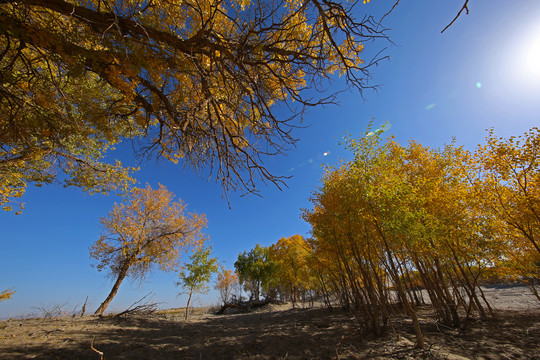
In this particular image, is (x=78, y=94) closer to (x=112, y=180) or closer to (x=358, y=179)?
(x=112, y=180)

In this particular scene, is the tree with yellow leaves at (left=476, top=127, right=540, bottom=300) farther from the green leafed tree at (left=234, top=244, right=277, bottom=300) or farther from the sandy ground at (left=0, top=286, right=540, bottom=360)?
the green leafed tree at (left=234, top=244, right=277, bottom=300)

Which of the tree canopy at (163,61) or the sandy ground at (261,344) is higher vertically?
the tree canopy at (163,61)

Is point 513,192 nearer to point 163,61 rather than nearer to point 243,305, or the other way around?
point 163,61

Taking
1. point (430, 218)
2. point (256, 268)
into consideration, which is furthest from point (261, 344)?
point (256, 268)

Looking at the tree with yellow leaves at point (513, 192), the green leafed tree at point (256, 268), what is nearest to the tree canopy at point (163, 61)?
the tree with yellow leaves at point (513, 192)

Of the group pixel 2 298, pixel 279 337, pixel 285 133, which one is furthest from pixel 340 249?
pixel 2 298

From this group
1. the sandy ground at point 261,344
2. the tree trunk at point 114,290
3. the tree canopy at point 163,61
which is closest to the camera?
the tree canopy at point 163,61

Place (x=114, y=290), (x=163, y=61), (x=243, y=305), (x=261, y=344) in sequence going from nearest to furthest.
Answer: (x=163, y=61)
(x=261, y=344)
(x=114, y=290)
(x=243, y=305)

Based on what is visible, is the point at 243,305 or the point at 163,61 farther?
the point at 243,305

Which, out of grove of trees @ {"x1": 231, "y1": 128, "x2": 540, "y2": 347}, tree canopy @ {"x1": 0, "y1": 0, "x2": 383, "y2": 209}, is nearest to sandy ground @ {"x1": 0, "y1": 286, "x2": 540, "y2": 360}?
grove of trees @ {"x1": 231, "y1": 128, "x2": 540, "y2": 347}

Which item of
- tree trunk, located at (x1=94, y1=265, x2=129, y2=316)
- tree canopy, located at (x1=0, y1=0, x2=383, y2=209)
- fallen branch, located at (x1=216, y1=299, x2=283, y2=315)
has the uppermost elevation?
tree canopy, located at (x1=0, y1=0, x2=383, y2=209)

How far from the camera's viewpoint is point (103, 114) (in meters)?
4.33

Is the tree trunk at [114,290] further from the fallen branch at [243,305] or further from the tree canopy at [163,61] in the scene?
the fallen branch at [243,305]

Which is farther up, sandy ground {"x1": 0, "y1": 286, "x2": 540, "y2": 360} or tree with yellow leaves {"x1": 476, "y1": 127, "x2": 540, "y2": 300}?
tree with yellow leaves {"x1": 476, "y1": 127, "x2": 540, "y2": 300}
